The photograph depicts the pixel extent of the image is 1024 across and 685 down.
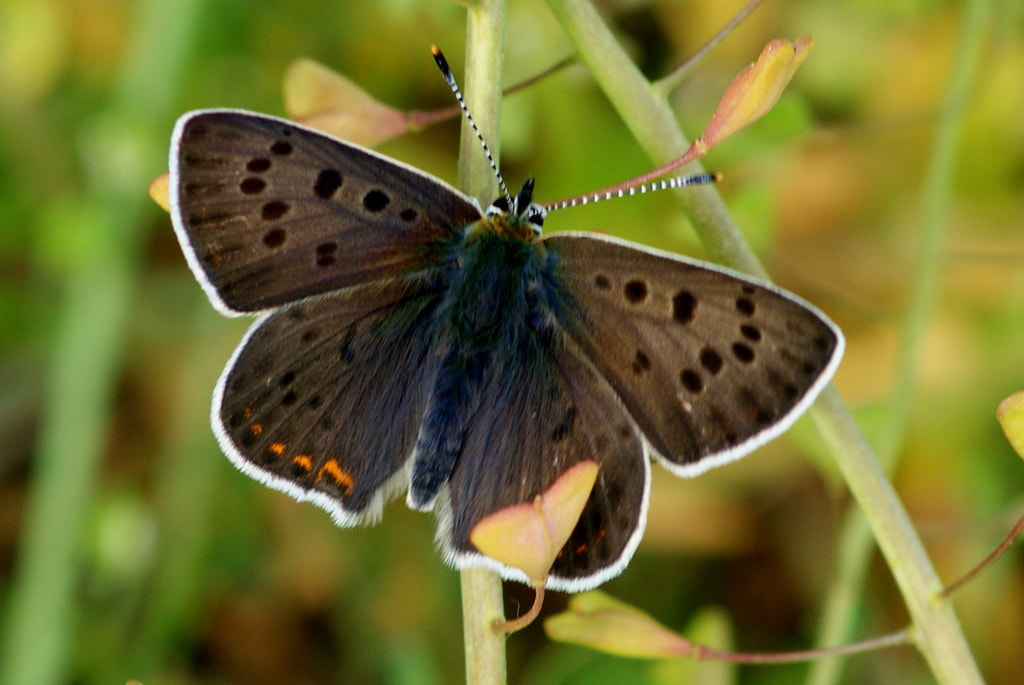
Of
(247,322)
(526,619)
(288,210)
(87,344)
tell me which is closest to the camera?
(526,619)

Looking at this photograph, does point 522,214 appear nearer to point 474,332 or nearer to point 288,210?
point 474,332

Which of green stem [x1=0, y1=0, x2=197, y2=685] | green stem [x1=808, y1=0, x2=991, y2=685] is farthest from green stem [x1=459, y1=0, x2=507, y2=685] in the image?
green stem [x1=0, y1=0, x2=197, y2=685]

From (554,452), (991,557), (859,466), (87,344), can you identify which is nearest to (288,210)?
(554,452)

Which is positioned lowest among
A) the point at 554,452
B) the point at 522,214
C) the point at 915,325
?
the point at 915,325

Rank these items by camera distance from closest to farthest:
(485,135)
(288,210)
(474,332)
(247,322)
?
1. (485,135)
2. (288,210)
3. (474,332)
4. (247,322)

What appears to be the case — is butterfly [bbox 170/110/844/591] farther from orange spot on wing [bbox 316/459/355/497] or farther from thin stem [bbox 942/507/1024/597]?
thin stem [bbox 942/507/1024/597]

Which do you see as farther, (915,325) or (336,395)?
(915,325)

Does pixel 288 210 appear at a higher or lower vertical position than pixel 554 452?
higher

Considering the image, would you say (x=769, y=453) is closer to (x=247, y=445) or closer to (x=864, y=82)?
(x=864, y=82)
